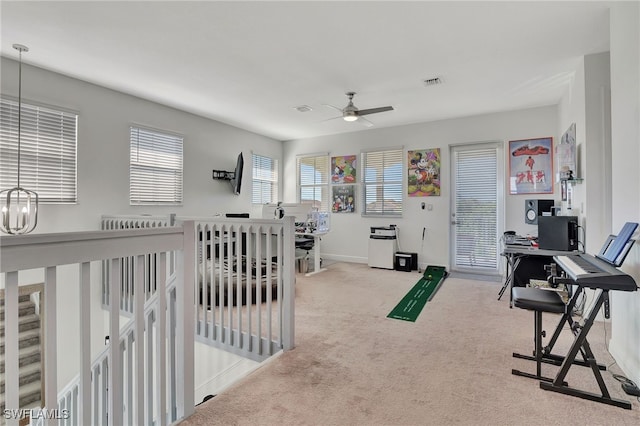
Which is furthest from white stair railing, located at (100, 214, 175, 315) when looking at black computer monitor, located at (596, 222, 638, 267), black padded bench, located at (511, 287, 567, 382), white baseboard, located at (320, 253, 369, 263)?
white baseboard, located at (320, 253, 369, 263)

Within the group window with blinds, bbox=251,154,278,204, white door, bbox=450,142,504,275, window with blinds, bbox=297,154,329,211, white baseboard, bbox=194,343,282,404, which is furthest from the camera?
window with blinds, bbox=297,154,329,211

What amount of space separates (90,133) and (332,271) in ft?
13.5

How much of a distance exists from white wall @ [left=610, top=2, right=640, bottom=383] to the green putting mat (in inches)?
63.3

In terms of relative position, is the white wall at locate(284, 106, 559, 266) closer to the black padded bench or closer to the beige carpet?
the beige carpet

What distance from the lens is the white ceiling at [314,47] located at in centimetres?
252

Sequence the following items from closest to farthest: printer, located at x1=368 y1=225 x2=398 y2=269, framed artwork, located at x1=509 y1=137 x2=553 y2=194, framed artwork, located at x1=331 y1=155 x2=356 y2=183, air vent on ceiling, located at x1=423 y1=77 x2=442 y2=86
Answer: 1. air vent on ceiling, located at x1=423 y1=77 x2=442 y2=86
2. framed artwork, located at x1=509 y1=137 x2=553 y2=194
3. printer, located at x1=368 y1=225 x2=398 y2=269
4. framed artwork, located at x1=331 y1=155 x2=356 y2=183

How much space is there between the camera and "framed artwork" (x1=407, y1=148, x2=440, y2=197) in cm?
574

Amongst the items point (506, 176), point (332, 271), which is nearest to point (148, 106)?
point (332, 271)

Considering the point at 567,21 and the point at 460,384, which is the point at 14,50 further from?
the point at 567,21

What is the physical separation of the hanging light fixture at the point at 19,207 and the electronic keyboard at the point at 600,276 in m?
4.77

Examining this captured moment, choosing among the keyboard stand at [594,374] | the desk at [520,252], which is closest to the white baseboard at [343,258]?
the desk at [520,252]

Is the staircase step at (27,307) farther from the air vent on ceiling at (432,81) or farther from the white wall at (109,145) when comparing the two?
the air vent on ceiling at (432,81)

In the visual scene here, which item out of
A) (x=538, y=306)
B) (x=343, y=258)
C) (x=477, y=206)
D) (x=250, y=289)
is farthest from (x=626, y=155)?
(x=343, y=258)

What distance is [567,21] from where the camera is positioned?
8.77 feet
